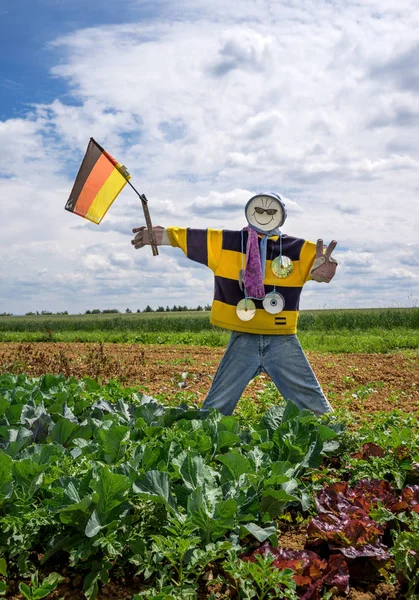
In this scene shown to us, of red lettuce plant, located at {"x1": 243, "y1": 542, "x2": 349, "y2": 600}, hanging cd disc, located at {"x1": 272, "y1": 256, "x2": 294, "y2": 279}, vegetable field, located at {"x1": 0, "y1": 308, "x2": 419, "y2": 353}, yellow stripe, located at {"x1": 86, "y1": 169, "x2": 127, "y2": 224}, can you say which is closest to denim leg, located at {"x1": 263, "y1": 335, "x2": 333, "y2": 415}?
hanging cd disc, located at {"x1": 272, "y1": 256, "x2": 294, "y2": 279}

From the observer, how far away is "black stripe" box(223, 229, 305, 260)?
501 centimetres

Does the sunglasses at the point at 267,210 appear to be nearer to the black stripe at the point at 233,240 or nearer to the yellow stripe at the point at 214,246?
the black stripe at the point at 233,240

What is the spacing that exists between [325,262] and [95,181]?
2044 mm

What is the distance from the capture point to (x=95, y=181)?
17.2 ft

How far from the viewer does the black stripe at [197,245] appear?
5066 mm

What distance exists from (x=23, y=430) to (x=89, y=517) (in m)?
1.18

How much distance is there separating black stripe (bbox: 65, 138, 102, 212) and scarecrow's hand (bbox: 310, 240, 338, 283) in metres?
2.01

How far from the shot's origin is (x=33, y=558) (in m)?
2.92

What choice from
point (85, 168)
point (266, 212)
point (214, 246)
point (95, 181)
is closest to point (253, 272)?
point (214, 246)

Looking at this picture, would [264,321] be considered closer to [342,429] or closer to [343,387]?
[342,429]

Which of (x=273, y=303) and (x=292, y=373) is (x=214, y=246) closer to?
(x=273, y=303)

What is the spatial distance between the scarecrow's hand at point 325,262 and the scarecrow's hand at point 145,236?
1259mm

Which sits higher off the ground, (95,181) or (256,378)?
(95,181)

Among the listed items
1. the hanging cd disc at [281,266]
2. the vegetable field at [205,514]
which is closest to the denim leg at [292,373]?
the hanging cd disc at [281,266]
